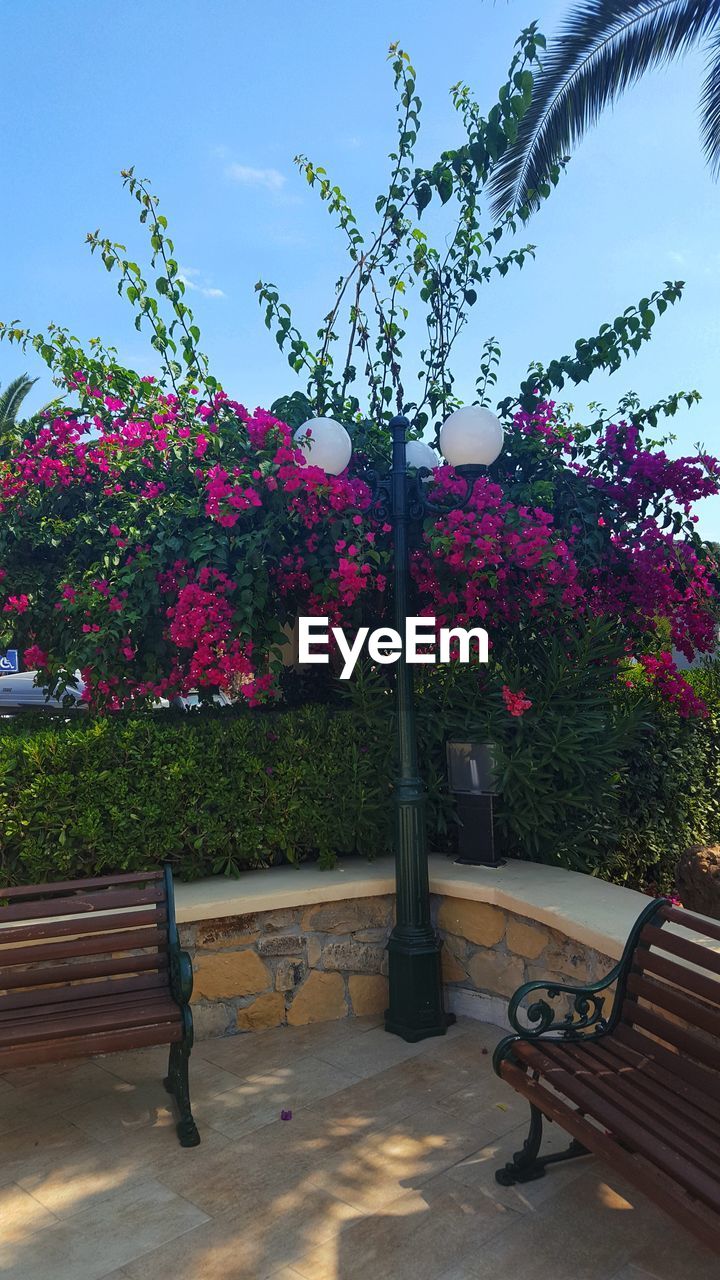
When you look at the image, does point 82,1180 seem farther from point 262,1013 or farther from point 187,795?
point 187,795

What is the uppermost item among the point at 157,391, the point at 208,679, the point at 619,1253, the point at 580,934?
the point at 157,391

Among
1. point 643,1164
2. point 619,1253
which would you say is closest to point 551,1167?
point 619,1253

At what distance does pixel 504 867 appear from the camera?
4.31m

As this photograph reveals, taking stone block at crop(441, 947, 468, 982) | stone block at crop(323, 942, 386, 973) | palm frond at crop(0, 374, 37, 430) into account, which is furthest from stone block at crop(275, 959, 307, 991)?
palm frond at crop(0, 374, 37, 430)

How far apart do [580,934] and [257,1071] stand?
144cm

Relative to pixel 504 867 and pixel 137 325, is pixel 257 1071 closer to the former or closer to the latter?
pixel 504 867

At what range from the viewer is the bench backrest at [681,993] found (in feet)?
8.16

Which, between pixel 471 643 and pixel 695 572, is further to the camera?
pixel 695 572

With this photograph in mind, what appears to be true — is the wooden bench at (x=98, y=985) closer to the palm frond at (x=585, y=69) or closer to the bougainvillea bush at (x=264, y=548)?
the bougainvillea bush at (x=264, y=548)

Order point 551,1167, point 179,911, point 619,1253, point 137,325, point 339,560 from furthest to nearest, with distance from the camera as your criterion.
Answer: point 137,325
point 339,560
point 179,911
point 551,1167
point 619,1253

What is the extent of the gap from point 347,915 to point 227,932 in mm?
573

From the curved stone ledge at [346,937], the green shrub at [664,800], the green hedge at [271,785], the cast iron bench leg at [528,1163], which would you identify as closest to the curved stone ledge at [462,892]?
the curved stone ledge at [346,937]

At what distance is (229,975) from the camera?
12.9 feet

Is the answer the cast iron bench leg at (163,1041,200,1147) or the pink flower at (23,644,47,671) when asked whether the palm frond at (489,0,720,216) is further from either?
the cast iron bench leg at (163,1041,200,1147)
